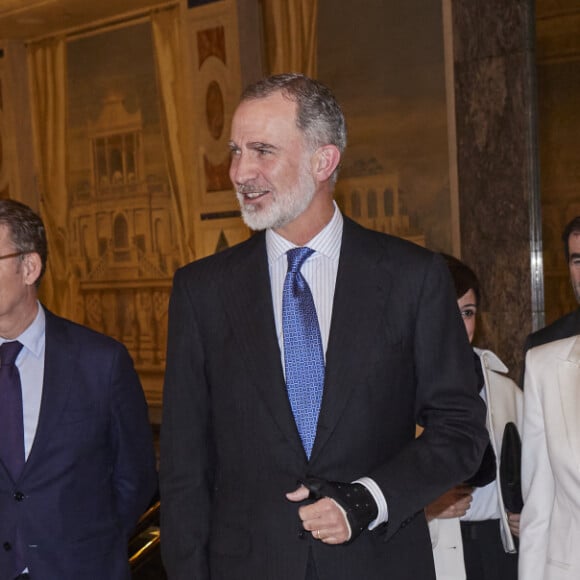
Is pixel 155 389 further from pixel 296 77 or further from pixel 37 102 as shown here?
pixel 296 77

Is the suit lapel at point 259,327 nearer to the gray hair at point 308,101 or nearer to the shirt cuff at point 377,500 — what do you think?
the shirt cuff at point 377,500

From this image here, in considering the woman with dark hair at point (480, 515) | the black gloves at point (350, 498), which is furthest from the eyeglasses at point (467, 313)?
the black gloves at point (350, 498)

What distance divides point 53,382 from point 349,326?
3.99 feet

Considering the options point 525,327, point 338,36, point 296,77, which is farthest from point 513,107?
point 296,77

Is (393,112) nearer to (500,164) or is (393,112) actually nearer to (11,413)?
(500,164)

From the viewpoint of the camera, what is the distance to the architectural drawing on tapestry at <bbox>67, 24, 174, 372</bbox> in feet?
38.1

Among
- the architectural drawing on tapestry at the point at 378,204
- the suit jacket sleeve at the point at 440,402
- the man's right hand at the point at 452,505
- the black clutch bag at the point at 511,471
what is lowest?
the man's right hand at the point at 452,505

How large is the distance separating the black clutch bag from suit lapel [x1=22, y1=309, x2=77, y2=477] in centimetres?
155

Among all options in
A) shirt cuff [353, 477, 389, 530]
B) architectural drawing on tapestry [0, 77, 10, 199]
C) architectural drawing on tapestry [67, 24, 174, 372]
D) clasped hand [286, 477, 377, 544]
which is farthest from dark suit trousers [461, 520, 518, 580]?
architectural drawing on tapestry [0, 77, 10, 199]

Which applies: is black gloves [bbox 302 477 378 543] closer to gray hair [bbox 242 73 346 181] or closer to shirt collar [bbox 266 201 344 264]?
shirt collar [bbox 266 201 344 264]

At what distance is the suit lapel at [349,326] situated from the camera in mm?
2361

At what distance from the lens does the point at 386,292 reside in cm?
248

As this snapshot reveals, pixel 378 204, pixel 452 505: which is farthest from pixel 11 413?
pixel 378 204

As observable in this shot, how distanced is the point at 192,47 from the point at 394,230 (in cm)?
312
